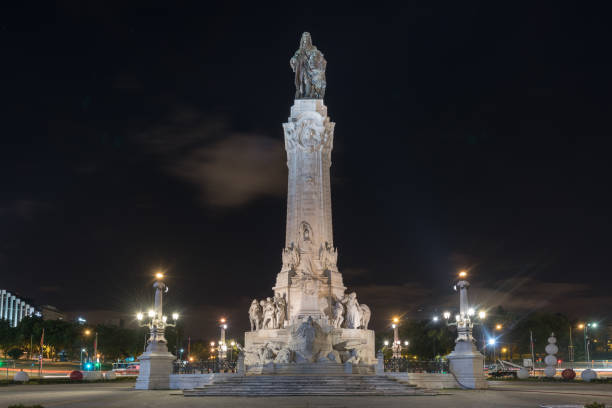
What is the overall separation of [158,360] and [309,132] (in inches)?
819

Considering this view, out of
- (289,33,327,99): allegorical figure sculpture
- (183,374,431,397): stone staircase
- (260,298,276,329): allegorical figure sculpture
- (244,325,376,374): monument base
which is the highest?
(289,33,327,99): allegorical figure sculpture

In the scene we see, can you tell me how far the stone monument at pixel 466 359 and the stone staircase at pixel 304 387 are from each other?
6.17 meters

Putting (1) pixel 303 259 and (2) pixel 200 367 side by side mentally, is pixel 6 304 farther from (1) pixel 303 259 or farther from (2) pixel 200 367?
(2) pixel 200 367

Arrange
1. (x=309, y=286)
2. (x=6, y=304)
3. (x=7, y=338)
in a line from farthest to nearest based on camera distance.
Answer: (x=6, y=304), (x=7, y=338), (x=309, y=286)

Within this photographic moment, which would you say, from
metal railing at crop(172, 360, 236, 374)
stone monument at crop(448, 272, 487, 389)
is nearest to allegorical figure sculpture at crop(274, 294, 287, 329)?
metal railing at crop(172, 360, 236, 374)

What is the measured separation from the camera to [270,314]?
44.6m

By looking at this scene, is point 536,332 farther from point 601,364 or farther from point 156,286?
point 156,286

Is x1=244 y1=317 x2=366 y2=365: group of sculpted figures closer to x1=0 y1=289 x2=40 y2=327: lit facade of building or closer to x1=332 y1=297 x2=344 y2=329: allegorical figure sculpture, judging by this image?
x1=332 y1=297 x2=344 y2=329: allegorical figure sculpture

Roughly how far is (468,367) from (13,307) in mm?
186849

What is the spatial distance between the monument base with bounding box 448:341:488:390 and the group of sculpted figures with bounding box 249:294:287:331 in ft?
40.6

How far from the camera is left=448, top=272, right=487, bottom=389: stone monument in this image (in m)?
36.8

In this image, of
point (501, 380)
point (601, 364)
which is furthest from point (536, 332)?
point (501, 380)

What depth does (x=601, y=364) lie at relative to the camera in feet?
214

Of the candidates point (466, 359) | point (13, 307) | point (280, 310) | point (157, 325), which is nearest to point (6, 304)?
point (13, 307)
